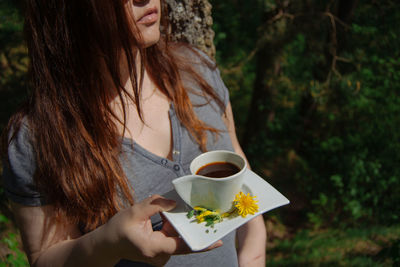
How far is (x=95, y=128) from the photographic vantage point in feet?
4.06

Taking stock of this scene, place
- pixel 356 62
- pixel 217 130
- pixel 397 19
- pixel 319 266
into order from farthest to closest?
pixel 397 19, pixel 356 62, pixel 319 266, pixel 217 130

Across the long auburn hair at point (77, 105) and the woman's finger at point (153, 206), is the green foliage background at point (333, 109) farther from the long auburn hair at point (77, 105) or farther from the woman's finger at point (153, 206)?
the woman's finger at point (153, 206)

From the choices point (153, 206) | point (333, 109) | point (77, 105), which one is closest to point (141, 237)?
point (153, 206)

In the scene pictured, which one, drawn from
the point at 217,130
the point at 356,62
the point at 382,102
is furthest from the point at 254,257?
the point at 382,102

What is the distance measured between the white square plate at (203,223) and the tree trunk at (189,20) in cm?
112

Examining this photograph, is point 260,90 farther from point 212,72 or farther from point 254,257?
point 254,257

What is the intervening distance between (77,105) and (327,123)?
359 centimetres

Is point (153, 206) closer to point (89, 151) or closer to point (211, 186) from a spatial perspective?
point (211, 186)

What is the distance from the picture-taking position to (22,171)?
113cm

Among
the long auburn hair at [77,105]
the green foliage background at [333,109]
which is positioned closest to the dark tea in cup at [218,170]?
the long auburn hair at [77,105]

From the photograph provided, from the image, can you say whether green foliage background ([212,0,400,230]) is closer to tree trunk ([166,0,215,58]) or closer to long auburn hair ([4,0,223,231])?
tree trunk ([166,0,215,58])

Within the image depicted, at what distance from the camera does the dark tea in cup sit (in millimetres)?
1131

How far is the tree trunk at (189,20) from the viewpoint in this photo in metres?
1.86

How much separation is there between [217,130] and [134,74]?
476mm
